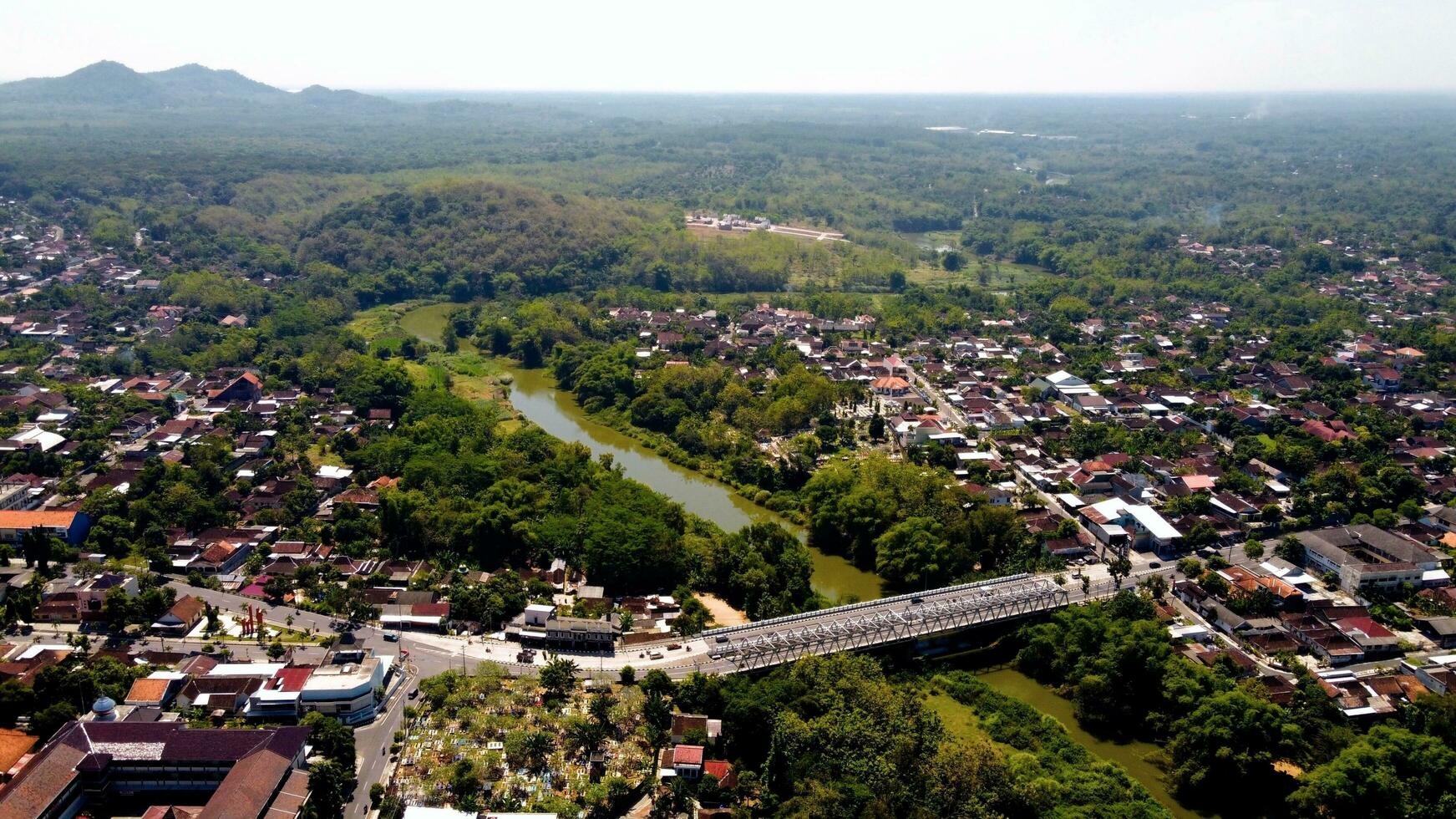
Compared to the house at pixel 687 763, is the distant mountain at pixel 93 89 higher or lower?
higher

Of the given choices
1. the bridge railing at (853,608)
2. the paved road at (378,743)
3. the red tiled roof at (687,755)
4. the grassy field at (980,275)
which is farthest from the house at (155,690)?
the grassy field at (980,275)

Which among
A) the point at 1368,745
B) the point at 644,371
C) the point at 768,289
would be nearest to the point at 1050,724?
the point at 1368,745

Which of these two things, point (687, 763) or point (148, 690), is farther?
point (148, 690)

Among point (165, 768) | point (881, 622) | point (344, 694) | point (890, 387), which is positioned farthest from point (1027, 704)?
point (890, 387)

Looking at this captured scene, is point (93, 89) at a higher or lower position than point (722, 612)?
higher

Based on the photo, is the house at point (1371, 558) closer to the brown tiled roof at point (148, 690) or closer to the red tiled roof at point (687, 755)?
the red tiled roof at point (687, 755)

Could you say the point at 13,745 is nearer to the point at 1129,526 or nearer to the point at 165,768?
the point at 165,768
